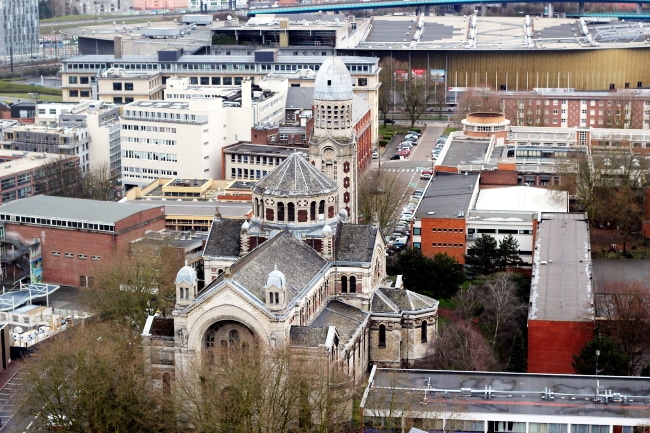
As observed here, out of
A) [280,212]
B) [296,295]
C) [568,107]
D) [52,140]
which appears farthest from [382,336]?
[568,107]

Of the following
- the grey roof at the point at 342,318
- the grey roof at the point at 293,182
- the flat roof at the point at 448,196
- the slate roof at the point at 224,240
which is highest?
the grey roof at the point at 293,182

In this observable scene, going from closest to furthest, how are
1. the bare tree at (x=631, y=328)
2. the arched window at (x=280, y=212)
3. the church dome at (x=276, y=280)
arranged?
the church dome at (x=276, y=280)
the bare tree at (x=631, y=328)
the arched window at (x=280, y=212)

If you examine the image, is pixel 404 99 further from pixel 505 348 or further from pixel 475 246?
pixel 505 348

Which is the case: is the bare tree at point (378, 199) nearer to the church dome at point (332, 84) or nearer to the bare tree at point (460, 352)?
the church dome at point (332, 84)

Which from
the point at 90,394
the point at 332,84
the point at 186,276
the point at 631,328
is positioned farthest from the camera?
the point at 332,84

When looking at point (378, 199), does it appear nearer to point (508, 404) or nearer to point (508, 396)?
point (508, 396)

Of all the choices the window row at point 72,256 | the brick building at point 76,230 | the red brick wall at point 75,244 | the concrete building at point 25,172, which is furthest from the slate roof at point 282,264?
the concrete building at point 25,172

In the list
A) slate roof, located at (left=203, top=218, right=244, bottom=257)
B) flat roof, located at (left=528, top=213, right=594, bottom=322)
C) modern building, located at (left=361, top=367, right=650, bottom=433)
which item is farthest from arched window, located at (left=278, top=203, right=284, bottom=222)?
modern building, located at (left=361, top=367, right=650, bottom=433)

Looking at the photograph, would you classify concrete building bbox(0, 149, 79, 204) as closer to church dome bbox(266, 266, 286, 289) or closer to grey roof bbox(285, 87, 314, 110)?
grey roof bbox(285, 87, 314, 110)
